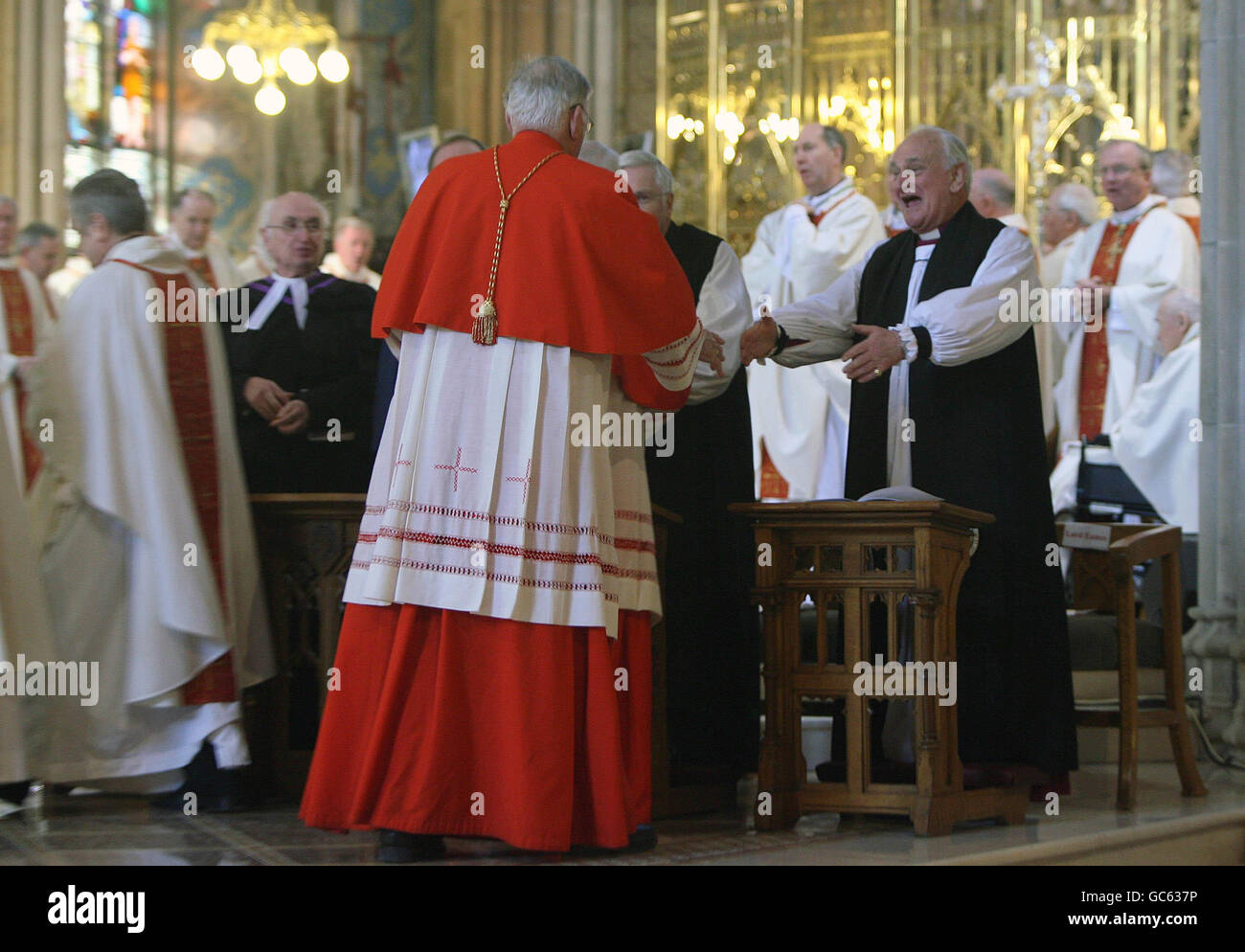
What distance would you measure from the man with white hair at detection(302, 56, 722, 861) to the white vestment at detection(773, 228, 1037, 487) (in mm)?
1014

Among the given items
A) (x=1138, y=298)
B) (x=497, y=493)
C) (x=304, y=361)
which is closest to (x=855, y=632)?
(x=497, y=493)

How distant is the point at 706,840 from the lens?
4652 mm

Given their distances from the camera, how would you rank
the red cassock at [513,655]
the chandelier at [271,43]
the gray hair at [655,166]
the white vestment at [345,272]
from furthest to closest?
the chandelier at [271,43] → the white vestment at [345,272] → the gray hair at [655,166] → the red cassock at [513,655]

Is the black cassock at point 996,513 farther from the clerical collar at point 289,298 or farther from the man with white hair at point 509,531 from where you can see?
the clerical collar at point 289,298

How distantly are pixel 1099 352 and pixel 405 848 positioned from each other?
7.34m

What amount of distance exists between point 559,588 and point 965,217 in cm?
209

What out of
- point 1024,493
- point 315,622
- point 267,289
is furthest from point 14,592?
point 1024,493

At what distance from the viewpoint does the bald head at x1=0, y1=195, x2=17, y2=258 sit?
31.8 feet

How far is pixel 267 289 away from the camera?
608 cm

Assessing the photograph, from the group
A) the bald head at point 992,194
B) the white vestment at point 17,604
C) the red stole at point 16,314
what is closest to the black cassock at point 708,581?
the white vestment at point 17,604

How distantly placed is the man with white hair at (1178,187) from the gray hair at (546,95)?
6.93m

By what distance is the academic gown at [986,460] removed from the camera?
16.8 feet

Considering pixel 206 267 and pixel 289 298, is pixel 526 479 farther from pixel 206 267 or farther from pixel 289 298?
pixel 206 267

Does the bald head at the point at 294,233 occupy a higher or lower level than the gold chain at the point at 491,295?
higher
